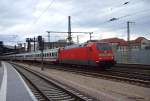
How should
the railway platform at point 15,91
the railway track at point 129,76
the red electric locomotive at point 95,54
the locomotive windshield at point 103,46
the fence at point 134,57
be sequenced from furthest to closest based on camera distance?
1. the fence at point 134,57
2. the locomotive windshield at point 103,46
3. the red electric locomotive at point 95,54
4. the railway track at point 129,76
5. the railway platform at point 15,91

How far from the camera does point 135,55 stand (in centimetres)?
4997

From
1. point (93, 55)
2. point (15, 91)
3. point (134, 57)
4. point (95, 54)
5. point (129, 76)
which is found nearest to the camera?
point (15, 91)

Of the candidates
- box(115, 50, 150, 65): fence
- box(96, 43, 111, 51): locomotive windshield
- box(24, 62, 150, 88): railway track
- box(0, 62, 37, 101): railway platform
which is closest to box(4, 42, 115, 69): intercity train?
box(96, 43, 111, 51): locomotive windshield

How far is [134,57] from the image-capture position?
5038 cm

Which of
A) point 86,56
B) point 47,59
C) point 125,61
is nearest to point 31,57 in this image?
point 47,59

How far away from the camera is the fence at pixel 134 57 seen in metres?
47.3

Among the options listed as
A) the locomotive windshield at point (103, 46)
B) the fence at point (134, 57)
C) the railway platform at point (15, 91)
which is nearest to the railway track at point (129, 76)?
the locomotive windshield at point (103, 46)

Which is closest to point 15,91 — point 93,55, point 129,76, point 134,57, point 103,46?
point 129,76

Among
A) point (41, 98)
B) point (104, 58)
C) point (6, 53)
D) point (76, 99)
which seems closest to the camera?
point (76, 99)

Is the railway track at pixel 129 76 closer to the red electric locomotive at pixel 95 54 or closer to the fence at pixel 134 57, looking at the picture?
the red electric locomotive at pixel 95 54

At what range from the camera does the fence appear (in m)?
47.3

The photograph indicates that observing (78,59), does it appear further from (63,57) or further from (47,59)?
(47,59)

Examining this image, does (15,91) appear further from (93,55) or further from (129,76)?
(93,55)

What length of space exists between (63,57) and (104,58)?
15.7 m
